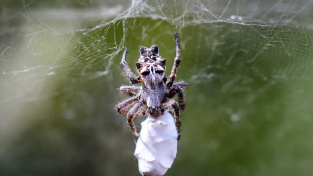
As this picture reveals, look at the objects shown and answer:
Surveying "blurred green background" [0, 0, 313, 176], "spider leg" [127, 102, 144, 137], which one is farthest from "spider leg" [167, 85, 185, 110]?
"blurred green background" [0, 0, 313, 176]

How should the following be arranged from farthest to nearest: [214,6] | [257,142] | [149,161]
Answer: [257,142], [214,6], [149,161]

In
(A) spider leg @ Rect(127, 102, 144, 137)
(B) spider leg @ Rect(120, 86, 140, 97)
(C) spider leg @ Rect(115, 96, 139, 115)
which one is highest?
(B) spider leg @ Rect(120, 86, 140, 97)

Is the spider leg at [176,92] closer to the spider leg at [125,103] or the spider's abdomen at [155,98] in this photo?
the spider's abdomen at [155,98]

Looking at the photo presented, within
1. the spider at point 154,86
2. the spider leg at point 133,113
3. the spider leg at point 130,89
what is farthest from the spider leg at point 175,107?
the spider leg at point 130,89

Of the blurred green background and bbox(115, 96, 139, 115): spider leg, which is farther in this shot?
the blurred green background

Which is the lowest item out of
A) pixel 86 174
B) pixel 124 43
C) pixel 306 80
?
pixel 86 174

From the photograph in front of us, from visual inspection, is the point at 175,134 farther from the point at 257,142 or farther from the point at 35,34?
the point at 257,142

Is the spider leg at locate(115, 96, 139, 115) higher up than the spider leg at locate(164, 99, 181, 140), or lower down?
higher up

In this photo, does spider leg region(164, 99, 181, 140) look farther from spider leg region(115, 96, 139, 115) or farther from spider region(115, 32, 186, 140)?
spider leg region(115, 96, 139, 115)

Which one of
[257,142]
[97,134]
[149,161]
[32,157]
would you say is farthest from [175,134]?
[32,157]
